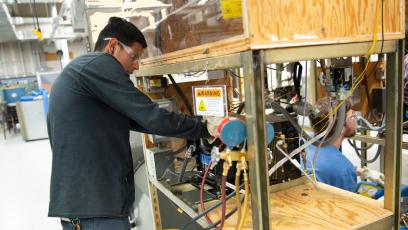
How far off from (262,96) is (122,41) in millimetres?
857

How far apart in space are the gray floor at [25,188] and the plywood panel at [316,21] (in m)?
2.93

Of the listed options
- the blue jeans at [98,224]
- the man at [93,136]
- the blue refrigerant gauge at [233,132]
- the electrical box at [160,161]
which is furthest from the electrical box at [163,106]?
the blue refrigerant gauge at [233,132]

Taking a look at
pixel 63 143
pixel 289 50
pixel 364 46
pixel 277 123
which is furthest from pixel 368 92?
pixel 63 143

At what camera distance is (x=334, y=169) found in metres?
1.58

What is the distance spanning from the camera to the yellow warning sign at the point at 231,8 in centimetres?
76

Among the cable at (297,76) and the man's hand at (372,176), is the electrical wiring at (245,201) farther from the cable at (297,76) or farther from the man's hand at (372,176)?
the man's hand at (372,176)

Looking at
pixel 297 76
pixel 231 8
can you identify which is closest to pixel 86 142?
pixel 231 8

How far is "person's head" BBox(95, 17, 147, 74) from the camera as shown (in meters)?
1.35

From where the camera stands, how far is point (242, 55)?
726 mm

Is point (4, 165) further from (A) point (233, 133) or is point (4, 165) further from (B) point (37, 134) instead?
(A) point (233, 133)

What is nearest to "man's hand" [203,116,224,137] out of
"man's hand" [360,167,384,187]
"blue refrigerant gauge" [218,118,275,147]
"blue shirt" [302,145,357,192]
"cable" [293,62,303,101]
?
"blue refrigerant gauge" [218,118,275,147]

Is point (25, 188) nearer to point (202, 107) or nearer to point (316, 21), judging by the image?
point (202, 107)

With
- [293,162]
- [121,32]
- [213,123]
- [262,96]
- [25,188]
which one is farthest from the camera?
[25,188]

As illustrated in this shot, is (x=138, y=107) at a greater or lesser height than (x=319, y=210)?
greater
